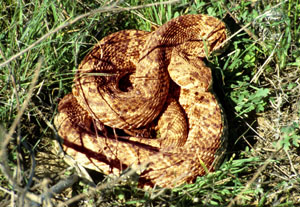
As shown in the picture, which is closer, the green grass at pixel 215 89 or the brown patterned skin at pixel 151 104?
the green grass at pixel 215 89

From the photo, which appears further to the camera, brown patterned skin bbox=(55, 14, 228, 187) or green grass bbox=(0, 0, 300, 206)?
brown patterned skin bbox=(55, 14, 228, 187)

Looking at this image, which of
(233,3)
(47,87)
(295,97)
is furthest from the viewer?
(233,3)

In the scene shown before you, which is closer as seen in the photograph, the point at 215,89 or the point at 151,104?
the point at 151,104

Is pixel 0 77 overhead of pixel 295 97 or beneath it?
overhead

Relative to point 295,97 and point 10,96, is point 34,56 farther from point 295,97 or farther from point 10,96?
point 295,97

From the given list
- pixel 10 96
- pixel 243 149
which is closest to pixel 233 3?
pixel 243 149
